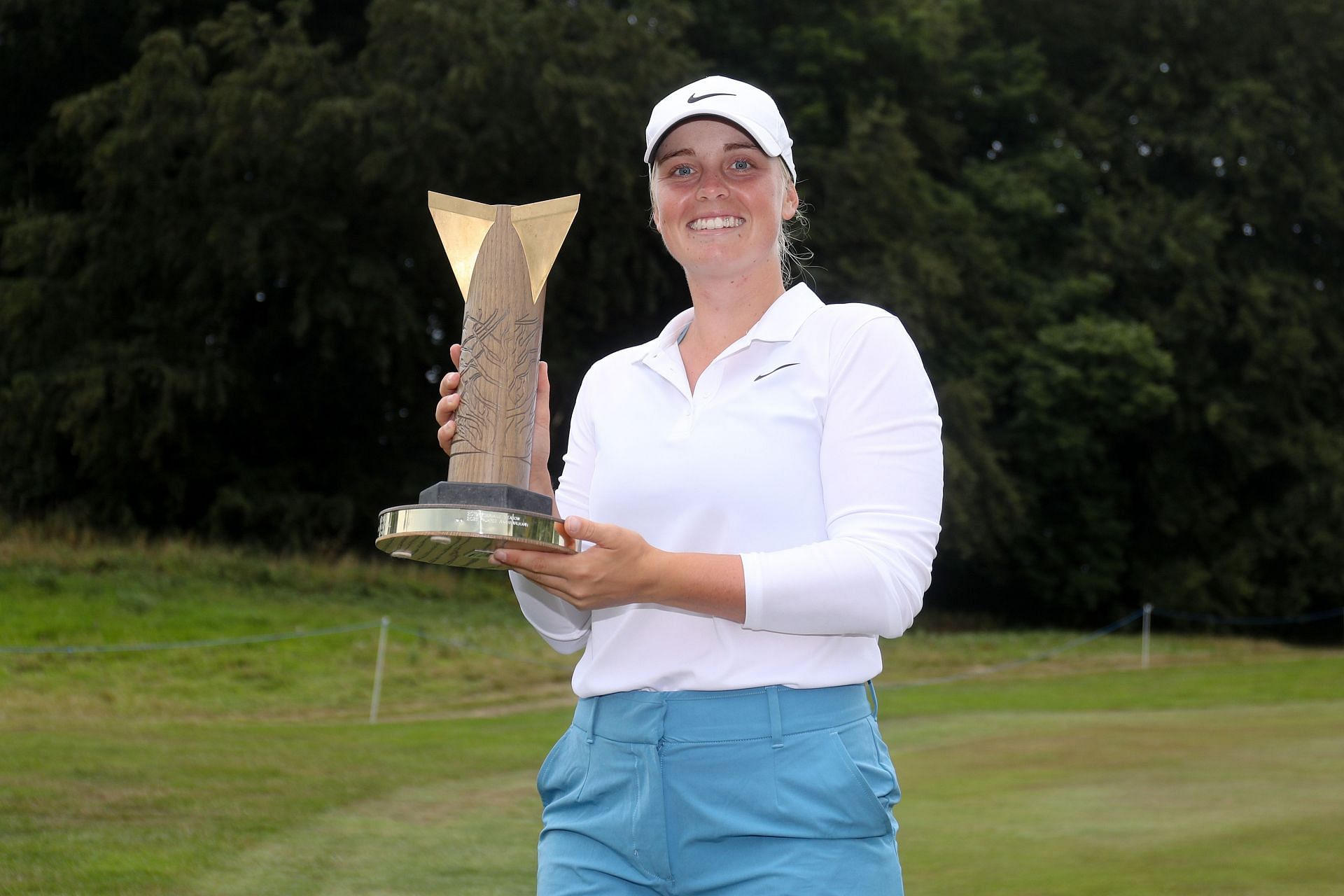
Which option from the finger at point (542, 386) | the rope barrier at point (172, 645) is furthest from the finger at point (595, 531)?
the rope barrier at point (172, 645)

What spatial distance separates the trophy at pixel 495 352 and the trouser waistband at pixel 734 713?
1.12 feet

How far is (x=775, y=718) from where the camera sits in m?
2.31

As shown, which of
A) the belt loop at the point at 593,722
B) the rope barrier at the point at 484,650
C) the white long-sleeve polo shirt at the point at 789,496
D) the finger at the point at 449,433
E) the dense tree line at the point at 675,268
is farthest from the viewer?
the dense tree line at the point at 675,268

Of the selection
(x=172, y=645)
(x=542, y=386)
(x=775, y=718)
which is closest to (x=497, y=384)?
(x=542, y=386)

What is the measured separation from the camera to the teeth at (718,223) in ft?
8.48

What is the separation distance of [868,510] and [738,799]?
0.48m

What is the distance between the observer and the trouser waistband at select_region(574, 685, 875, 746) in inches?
91.1

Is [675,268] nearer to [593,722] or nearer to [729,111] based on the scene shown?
[729,111]

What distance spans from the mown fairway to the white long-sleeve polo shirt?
4995mm

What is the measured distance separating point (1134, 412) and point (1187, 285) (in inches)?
151

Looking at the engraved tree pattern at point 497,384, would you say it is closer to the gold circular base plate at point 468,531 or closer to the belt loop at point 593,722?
the gold circular base plate at point 468,531

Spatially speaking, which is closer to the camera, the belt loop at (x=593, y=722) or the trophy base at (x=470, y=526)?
the trophy base at (x=470, y=526)

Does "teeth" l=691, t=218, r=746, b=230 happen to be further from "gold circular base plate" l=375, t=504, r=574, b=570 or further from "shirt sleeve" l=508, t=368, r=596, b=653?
"gold circular base plate" l=375, t=504, r=574, b=570

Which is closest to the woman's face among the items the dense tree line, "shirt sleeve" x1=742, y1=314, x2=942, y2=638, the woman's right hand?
"shirt sleeve" x1=742, y1=314, x2=942, y2=638
